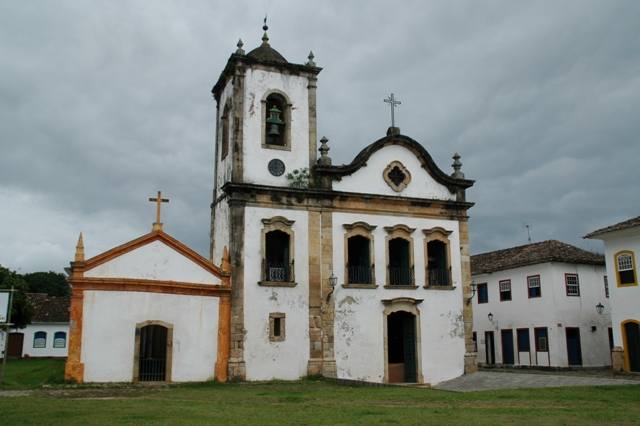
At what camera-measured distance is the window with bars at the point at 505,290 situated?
3116cm

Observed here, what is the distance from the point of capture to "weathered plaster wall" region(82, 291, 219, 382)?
1738 centimetres

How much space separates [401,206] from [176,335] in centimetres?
896

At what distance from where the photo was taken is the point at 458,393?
15.9 metres

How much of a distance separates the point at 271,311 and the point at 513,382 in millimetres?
7638

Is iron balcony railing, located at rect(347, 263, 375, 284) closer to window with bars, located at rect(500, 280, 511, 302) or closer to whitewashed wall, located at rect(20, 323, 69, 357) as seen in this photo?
window with bars, located at rect(500, 280, 511, 302)

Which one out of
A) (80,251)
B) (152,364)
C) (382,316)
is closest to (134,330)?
(152,364)

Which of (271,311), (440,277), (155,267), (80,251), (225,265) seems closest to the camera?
(80,251)

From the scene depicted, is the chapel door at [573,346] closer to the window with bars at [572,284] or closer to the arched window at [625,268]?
the window with bars at [572,284]

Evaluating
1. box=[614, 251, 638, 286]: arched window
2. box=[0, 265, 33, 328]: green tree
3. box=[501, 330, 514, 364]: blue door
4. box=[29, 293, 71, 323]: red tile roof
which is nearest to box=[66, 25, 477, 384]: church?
box=[614, 251, 638, 286]: arched window

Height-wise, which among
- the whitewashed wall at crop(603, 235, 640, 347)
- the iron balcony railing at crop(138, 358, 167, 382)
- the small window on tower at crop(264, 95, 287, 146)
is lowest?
the iron balcony railing at crop(138, 358, 167, 382)

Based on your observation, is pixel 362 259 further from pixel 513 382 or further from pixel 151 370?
→ pixel 151 370

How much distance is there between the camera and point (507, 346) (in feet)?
102

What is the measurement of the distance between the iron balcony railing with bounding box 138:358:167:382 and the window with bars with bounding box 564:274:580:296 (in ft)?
62.1

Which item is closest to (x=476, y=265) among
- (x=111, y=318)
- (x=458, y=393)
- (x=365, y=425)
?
(x=458, y=393)
